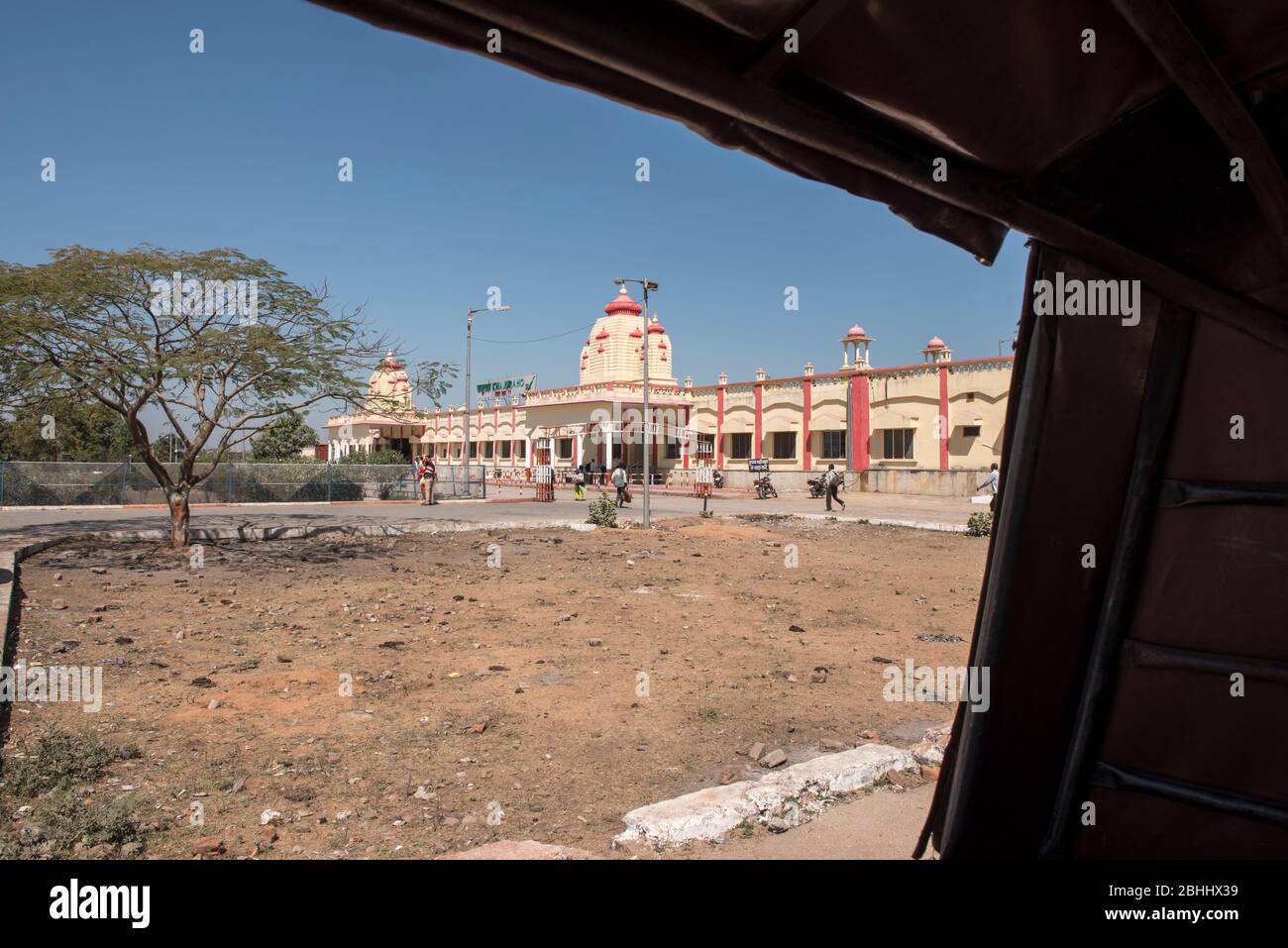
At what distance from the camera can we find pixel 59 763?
4496 mm

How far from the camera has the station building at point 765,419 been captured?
111ft

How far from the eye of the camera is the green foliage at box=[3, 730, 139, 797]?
4246 millimetres

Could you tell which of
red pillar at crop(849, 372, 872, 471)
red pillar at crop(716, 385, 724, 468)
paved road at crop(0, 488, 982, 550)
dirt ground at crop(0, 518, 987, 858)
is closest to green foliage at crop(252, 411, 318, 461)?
paved road at crop(0, 488, 982, 550)

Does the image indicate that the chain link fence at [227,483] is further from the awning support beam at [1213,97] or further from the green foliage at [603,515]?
the awning support beam at [1213,97]

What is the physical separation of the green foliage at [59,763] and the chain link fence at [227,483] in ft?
68.4

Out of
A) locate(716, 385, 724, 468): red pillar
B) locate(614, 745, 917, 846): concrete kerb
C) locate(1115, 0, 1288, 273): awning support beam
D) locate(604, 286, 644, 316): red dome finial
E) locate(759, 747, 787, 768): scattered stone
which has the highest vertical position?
locate(604, 286, 644, 316): red dome finial

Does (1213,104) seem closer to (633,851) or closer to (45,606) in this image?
(633,851)

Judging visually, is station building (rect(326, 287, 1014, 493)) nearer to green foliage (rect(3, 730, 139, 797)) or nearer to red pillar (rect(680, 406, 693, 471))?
red pillar (rect(680, 406, 693, 471))

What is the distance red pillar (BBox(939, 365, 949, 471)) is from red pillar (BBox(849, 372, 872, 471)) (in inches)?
140

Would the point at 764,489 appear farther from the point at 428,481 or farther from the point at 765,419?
the point at 428,481

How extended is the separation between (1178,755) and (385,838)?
136 inches

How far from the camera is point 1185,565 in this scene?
206 cm

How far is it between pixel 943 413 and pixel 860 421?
13.3 ft

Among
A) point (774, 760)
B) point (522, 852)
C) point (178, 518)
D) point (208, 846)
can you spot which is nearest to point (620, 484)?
point (178, 518)
